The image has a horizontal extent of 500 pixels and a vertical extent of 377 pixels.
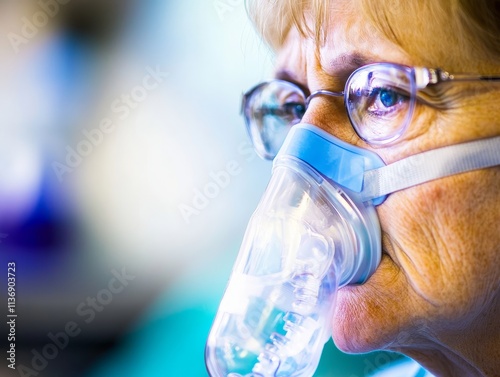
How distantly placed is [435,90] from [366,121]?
0.11 metres

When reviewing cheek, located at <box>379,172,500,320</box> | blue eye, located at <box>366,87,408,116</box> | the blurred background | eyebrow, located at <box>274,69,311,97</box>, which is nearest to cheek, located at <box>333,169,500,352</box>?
cheek, located at <box>379,172,500,320</box>

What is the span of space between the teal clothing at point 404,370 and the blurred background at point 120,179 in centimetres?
72

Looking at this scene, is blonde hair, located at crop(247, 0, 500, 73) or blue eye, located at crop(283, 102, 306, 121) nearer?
blonde hair, located at crop(247, 0, 500, 73)

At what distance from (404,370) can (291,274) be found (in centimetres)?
66

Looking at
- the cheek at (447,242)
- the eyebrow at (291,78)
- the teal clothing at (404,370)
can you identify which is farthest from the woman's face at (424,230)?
the teal clothing at (404,370)

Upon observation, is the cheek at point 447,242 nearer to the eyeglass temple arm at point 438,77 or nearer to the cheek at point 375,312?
the cheek at point 375,312

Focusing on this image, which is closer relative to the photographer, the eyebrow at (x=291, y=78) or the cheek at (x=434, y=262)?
the cheek at (x=434, y=262)

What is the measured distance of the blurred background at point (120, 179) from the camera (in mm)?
2174

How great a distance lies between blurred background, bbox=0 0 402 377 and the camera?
2.17 metres

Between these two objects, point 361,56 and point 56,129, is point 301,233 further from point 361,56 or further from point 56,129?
point 56,129

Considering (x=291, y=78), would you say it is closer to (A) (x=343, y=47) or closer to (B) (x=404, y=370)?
(A) (x=343, y=47)

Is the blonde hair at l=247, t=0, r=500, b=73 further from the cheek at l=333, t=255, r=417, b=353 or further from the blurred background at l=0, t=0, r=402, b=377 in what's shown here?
the blurred background at l=0, t=0, r=402, b=377

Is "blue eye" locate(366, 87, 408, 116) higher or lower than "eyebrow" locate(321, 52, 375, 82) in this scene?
lower

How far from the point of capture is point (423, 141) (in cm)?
98
